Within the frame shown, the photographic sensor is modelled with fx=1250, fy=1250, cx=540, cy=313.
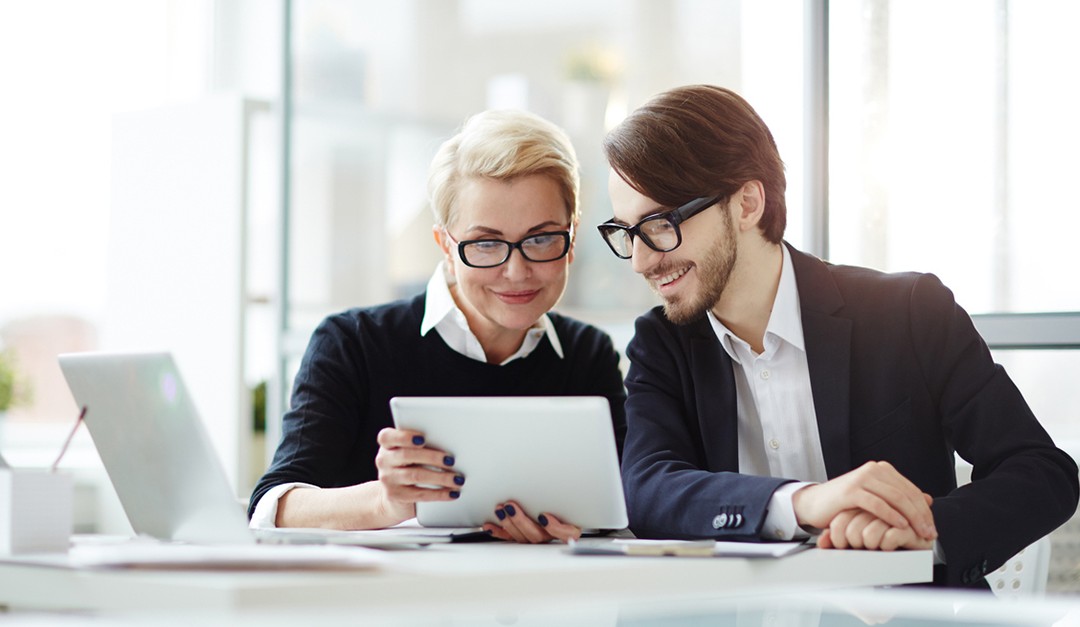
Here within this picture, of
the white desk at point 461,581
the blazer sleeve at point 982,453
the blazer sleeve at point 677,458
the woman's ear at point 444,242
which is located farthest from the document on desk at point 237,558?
the woman's ear at point 444,242

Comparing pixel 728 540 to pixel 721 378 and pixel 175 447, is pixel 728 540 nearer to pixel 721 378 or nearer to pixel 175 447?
pixel 721 378

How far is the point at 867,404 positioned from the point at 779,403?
13 cm

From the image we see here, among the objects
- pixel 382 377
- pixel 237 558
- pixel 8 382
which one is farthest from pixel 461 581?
pixel 8 382

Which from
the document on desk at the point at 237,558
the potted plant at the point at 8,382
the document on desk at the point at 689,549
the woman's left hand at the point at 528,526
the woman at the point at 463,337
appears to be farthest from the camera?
the potted plant at the point at 8,382

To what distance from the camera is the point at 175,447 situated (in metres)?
1.40

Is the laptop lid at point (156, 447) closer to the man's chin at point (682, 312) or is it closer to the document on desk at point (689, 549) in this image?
the document on desk at point (689, 549)

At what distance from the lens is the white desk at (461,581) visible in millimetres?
1055

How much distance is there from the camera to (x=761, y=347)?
2000 mm

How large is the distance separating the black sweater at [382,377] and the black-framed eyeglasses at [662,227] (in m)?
0.44

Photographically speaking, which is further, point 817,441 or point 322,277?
point 322,277

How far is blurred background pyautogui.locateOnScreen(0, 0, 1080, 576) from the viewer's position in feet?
8.11

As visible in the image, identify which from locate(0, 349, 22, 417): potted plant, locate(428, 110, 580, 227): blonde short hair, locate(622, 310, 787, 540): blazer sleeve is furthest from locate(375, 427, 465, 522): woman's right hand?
locate(0, 349, 22, 417): potted plant

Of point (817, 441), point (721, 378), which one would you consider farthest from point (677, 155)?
point (817, 441)

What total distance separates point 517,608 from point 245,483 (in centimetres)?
248
